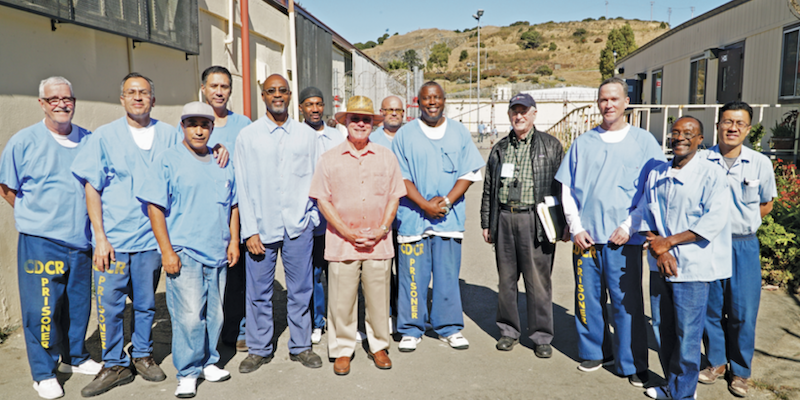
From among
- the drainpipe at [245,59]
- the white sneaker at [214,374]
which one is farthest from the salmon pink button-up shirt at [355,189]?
the drainpipe at [245,59]

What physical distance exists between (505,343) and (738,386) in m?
1.63

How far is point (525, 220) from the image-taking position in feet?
14.3

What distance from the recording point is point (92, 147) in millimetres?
3639

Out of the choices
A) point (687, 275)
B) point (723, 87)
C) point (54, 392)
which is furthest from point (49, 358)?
point (723, 87)

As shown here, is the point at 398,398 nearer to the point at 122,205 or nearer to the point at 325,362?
the point at 325,362

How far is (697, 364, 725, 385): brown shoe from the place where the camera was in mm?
3777

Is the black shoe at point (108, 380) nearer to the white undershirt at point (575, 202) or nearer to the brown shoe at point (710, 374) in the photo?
the white undershirt at point (575, 202)

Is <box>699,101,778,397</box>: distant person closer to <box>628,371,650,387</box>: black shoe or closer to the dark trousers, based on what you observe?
<box>628,371,650,387</box>: black shoe

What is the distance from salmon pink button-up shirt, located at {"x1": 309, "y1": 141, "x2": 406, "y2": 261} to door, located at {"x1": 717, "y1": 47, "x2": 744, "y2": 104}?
504 inches

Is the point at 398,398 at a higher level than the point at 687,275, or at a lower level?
lower

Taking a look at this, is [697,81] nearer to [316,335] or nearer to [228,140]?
[316,335]

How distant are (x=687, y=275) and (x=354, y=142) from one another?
2.43 m


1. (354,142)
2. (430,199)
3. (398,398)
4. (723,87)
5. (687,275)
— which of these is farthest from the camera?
(723,87)

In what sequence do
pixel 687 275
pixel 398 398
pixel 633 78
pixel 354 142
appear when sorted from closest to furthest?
pixel 687 275
pixel 398 398
pixel 354 142
pixel 633 78
